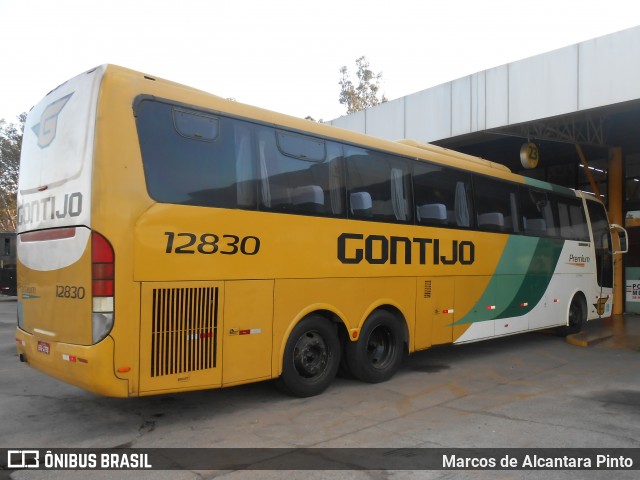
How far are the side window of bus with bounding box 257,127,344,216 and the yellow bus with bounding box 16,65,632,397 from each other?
0.07 feet

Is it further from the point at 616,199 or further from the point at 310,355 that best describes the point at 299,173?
the point at 616,199

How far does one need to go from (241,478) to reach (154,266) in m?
2.05

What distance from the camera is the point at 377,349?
7.58 m

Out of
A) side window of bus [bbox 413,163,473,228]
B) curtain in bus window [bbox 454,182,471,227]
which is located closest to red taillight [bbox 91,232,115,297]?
side window of bus [bbox 413,163,473,228]

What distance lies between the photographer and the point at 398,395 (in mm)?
6789

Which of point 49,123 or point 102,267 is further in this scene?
point 49,123

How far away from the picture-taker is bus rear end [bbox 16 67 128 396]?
4770 millimetres

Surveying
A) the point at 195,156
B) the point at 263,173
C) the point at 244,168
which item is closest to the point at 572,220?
the point at 263,173

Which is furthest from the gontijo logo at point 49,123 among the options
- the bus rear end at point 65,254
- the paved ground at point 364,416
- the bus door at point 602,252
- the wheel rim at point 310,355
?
the bus door at point 602,252

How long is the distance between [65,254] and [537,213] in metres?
8.77

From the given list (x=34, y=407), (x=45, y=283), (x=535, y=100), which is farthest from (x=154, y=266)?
(x=535, y=100)

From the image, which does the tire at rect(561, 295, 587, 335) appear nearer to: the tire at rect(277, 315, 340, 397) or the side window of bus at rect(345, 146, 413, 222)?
the side window of bus at rect(345, 146, 413, 222)

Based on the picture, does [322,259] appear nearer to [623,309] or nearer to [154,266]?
[154,266]

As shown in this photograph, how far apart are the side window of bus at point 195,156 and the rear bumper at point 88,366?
1505mm
